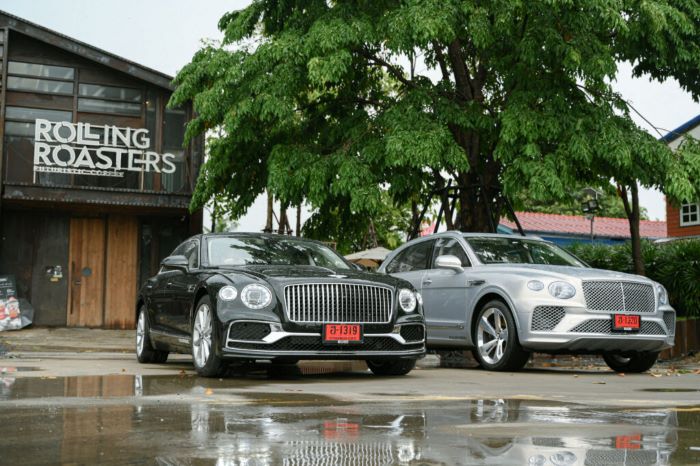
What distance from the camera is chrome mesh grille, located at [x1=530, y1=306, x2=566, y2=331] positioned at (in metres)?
11.1

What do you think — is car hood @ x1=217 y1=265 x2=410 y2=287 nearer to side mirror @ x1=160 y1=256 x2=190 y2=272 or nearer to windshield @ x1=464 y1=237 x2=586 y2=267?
side mirror @ x1=160 y1=256 x2=190 y2=272

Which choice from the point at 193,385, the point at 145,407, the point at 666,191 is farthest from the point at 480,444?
the point at 666,191

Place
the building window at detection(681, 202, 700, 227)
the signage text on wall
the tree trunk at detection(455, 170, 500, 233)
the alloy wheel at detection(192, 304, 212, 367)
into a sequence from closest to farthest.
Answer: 1. the alloy wheel at detection(192, 304, 212, 367)
2. the tree trunk at detection(455, 170, 500, 233)
3. the signage text on wall
4. the building window at detection(681, 202, 700, 227)

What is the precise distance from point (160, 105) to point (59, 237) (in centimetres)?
388

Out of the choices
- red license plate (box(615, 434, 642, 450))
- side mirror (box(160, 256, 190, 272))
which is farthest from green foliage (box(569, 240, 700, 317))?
red license plate (box(615, 434, 642, 450))

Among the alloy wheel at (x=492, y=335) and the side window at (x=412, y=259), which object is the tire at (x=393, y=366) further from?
the side window at (x=412, y=259)

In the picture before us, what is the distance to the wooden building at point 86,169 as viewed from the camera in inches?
904

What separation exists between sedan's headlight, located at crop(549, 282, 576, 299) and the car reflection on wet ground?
3800mm

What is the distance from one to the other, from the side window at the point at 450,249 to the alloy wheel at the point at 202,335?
12.4 ft

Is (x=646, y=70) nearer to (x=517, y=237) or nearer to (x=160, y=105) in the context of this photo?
(x=517, y=237)

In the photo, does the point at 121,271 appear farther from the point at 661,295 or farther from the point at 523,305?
the point at 661,295

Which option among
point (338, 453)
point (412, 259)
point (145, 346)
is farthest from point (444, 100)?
point (338, 453)

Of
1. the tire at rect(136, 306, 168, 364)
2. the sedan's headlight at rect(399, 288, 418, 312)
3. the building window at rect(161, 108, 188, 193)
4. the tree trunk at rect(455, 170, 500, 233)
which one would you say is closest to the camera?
the sedan's headlight at rect(399, 288, 418, 312)

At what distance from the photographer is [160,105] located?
80.0 feet
